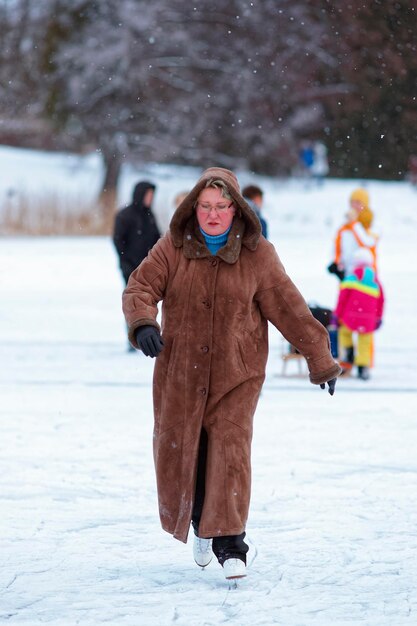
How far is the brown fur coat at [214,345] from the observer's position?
4637 mm

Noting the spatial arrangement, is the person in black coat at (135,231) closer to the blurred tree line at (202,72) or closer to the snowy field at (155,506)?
the snowy field at (155,506)

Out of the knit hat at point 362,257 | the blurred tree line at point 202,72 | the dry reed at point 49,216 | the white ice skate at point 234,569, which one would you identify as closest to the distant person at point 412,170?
the blurred tree line at point 202,72

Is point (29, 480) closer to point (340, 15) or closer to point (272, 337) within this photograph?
point (272, 337)

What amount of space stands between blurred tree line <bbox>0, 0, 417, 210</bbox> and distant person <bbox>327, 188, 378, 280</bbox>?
23.8m

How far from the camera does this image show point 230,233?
4.66m

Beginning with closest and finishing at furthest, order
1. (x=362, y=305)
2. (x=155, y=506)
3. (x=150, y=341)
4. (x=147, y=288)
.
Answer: (x=150, y=341), (x=147, y=288), (x=155, y=506), (x=362, y=305)

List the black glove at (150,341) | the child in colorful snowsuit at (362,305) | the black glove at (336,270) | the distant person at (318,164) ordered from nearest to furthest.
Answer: the black glove at (150,341) < the child in colorful snowsuit at (362,305) < the black glove at (336,270) < the distant person at (318,164)

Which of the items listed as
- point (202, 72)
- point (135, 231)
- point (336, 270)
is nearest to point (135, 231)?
point (135, 231)

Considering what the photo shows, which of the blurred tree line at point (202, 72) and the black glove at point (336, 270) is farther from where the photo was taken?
the blurred tree line at point (202, 72)

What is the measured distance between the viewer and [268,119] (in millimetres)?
38031

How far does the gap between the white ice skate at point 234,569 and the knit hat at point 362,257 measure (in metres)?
5.92

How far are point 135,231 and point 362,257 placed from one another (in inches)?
95.8

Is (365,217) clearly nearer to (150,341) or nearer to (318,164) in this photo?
(150,341)

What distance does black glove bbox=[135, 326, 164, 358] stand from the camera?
4.40 metres
